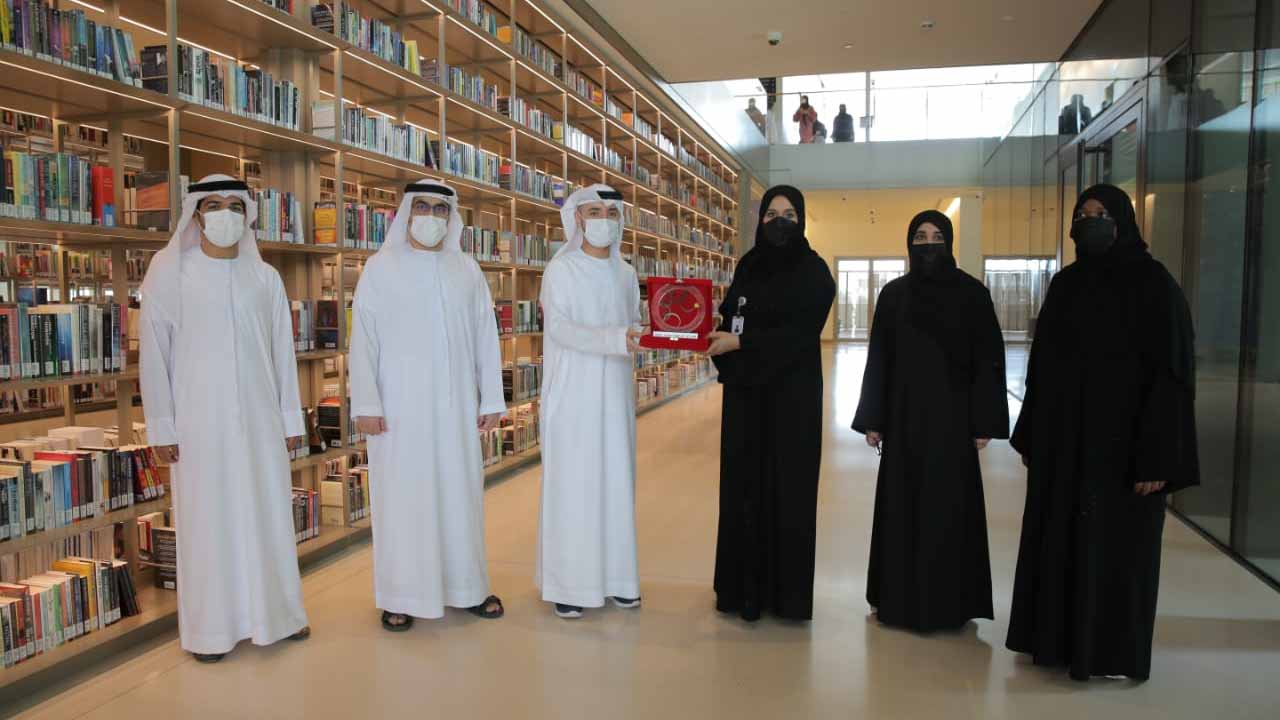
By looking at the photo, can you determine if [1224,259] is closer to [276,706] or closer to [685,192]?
[276,706]

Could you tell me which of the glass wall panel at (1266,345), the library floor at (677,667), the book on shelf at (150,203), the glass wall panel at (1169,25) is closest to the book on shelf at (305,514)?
the library floor at (677,667)

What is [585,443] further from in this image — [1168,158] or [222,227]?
[1168,158]

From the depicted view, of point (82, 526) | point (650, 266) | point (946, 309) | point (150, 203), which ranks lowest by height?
point (82, 526)

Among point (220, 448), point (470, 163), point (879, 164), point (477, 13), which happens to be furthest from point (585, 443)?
point (879, 164)

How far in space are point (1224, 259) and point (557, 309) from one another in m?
3.93

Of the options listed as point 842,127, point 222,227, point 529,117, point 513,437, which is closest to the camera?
point 222,227

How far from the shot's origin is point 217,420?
3027mm

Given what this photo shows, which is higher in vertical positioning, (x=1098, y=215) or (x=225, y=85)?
(x=225, y=85)

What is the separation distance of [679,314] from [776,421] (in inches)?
23.7

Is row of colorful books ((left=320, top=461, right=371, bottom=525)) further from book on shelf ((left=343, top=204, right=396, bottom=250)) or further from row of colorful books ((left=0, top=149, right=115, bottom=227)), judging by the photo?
row of colorful books ((left=0, top=149, right=115, bottom=227))

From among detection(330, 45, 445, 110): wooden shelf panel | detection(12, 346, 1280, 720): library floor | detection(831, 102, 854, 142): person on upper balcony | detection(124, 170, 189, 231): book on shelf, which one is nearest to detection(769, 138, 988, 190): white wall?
detection(831, 102, 854, 142): person on upper balcony

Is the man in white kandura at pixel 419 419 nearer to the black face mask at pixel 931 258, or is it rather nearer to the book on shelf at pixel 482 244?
the black face mask at pixel 931 258

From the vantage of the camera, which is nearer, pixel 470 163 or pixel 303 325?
pixel 303 325

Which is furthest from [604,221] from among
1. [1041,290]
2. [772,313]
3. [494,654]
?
[1041,290]
